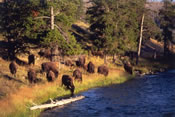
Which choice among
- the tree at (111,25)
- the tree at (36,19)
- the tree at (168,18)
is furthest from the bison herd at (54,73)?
the tree at (168,18)

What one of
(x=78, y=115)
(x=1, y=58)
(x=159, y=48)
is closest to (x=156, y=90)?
(x=78, y=115)

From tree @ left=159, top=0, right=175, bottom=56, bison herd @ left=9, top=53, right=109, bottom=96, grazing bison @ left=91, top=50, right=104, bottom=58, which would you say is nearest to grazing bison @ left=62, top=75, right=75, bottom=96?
bison herd @ left=9, top=53, right=109, bottom=96

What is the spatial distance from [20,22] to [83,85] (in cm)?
958

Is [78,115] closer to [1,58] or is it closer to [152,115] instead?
[152,115]

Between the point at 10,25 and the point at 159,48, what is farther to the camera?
the point at 159,48

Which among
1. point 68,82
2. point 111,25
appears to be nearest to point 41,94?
point 68,82

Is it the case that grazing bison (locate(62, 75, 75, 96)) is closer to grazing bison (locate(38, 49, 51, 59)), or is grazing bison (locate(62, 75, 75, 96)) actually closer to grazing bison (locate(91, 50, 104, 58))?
grazing bison (locate(38, 49, 51, 59))

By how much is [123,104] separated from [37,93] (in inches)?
236

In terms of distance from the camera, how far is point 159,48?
249ft

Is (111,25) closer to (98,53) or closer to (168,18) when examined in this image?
(98,53)

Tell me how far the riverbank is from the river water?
110cm

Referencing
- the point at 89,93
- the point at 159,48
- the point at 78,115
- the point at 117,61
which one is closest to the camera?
the point at 78,115

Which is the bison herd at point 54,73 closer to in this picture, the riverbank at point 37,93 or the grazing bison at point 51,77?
the grazing bison at point 51,77

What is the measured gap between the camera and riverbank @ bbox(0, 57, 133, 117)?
55.2ft
